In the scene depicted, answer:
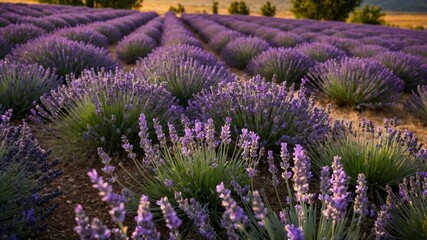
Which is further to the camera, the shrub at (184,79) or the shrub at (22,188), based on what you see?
the shrub at (184,79)

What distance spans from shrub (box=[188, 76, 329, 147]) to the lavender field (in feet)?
0.04

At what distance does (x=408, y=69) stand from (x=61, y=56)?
18.6ft

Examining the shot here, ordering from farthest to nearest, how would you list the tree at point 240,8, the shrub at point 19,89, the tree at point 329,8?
the tree at point 240,8, the tree at point 329,8, the shrub at point 19,89

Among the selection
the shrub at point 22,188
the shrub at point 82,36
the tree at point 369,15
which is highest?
the shrub at point 82,36

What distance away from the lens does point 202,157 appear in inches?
76.7

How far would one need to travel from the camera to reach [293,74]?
18.5 feet

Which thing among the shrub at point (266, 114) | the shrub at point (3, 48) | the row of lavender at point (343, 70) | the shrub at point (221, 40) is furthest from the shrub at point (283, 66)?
the shrub at point (3, 48)

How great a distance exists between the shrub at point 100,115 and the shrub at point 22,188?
1.95 ft

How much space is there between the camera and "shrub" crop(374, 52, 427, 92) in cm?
576

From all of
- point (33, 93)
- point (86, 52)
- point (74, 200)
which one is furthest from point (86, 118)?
point (86, 52)

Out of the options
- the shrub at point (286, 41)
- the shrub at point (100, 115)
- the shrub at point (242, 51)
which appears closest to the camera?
the shrub at point (100, 115)

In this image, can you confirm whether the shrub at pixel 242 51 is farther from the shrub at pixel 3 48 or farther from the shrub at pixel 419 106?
the shrub at pixel 3 48

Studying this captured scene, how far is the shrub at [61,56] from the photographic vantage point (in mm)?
4741

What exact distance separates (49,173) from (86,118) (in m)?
0.85
